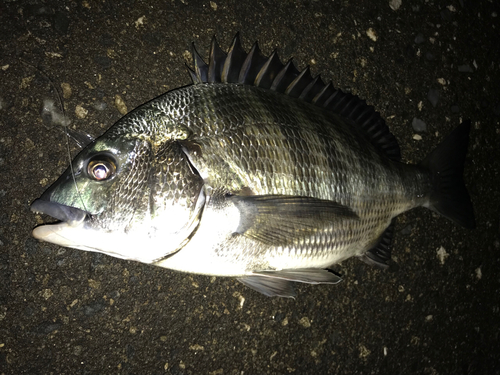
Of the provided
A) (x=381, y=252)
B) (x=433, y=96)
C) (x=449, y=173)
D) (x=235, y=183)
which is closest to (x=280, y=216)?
(x=235, y=183)

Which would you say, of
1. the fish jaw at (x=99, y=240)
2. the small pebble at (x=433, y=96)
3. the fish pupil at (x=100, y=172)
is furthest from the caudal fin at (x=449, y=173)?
the fish pupil at (x=100, y=172)

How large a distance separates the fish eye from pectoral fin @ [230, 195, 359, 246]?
457 mm

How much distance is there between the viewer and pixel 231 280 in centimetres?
191

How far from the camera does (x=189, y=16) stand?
186 cm

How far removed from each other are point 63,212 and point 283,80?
44.2 inches

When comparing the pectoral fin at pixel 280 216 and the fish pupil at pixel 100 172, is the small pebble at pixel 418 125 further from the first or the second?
the fish pupil at pixel 100 172

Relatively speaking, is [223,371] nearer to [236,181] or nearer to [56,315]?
[56,315]

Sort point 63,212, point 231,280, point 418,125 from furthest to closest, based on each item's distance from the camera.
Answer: point 418,125
point 231,280
point 63,212

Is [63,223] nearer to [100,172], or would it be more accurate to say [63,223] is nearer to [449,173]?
[100,172]

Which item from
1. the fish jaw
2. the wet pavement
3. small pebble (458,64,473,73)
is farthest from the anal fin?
small pebble (458,64,473,73)

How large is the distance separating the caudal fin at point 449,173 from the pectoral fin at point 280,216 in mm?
914

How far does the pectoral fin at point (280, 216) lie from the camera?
1.36 metres

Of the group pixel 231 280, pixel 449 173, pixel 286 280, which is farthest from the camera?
pixel 449 173

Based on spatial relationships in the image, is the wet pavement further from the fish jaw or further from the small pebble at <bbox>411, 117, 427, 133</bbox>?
the fish jaw
